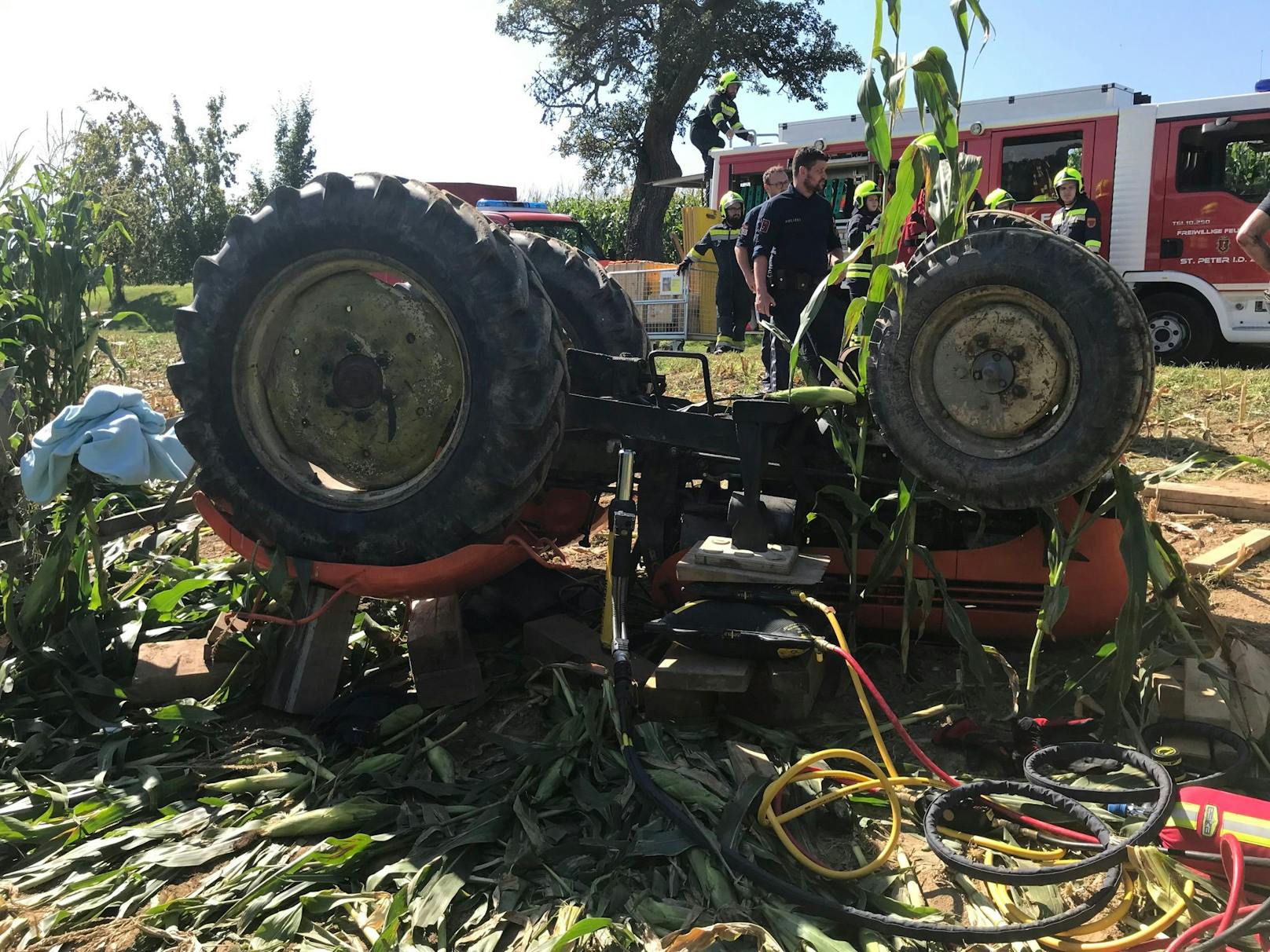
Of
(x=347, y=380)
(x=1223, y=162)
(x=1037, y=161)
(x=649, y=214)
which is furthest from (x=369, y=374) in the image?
(x=649, y=214)

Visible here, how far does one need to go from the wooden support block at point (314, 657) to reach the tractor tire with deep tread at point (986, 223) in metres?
2.14

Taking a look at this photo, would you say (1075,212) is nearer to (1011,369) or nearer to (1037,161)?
(1037,161)

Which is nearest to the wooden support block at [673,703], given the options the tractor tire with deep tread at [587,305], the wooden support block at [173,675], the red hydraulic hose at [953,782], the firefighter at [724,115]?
the red hydraulic hose at [953,782]

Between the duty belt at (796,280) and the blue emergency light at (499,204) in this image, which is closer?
the duty belt at (796,280)

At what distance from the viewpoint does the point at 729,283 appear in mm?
10805

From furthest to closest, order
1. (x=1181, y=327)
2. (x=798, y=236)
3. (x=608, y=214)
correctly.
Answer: (x=608, y=214), (x=1181, y=327), (x=798, y=236)

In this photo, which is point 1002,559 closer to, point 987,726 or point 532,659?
point 987,726

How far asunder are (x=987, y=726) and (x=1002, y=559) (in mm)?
598

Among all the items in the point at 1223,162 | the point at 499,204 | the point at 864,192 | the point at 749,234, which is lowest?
the point at 749,234

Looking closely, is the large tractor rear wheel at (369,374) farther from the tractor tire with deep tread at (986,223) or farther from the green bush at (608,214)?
the green bush at (608,214)

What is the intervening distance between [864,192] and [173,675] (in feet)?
26.2

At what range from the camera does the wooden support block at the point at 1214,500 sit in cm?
493

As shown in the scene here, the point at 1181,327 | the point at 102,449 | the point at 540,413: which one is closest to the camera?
the point at 540,413

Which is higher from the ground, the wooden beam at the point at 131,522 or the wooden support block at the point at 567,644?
the wooden beam at the point at 131,522
